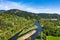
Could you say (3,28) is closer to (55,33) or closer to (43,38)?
(55,33)

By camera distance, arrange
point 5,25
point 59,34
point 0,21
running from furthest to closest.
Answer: point 0,21, point 5,25, point 59,34

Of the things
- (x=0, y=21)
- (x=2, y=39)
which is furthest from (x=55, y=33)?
(x=0, y=21)

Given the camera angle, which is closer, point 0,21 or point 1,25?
point 1,25

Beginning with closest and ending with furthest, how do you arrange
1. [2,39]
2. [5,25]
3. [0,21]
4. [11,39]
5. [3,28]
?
[2,39] → [11,39] → [3,28] → [5,25] → [0,21]

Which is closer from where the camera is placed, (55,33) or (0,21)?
(55,33)

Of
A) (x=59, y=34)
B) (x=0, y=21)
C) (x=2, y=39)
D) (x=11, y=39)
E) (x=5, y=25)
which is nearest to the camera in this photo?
(x=2, y=39)

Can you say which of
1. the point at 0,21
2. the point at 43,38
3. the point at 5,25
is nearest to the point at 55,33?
the point at 43,38

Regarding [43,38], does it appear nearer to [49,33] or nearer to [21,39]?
[21,39]

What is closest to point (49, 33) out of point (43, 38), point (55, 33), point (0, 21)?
point (55, 33)

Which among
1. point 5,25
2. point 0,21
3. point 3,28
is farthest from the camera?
point 0,21
